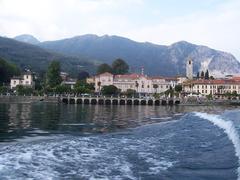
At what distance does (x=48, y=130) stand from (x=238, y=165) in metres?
24.2

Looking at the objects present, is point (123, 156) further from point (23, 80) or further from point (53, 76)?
point (23, 80)

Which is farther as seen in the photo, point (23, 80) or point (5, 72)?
point (23, 80)

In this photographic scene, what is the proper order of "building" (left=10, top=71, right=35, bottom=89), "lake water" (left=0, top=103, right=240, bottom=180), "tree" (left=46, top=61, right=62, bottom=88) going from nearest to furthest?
"lake water" (left=0, top=103, right=240, bottom=180) < "tree" (left=46, top=61, right=62, bottom=88) < "building" (left=10, top=71, right=35, bottom=89)

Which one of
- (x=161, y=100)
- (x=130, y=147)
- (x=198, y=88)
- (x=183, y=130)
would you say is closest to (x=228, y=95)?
(x=198, y=88)

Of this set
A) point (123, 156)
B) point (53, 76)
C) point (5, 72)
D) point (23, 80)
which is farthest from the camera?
point (23, 80)

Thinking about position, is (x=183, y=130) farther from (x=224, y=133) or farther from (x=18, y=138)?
(x=18, y=138)

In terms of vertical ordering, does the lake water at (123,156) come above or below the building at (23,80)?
below

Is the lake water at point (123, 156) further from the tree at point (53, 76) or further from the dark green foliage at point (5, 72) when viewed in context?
the dark green foliage at point (5, 72)

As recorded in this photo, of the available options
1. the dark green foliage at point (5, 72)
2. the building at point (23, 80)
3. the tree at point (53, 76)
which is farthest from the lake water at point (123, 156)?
the building at point (23, 80)

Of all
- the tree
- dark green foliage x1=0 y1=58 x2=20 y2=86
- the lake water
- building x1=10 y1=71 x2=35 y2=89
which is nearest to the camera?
the lake water

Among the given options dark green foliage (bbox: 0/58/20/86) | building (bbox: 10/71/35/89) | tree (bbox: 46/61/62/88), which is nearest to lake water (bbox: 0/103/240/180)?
tree (bbox: 46/61/62/88)

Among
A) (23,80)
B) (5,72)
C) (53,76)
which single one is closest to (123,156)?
(53,76)

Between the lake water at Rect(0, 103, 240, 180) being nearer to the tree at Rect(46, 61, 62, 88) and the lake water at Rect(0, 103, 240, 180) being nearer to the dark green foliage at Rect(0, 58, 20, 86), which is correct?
the tree at Rect(46, 61, 62, 88)

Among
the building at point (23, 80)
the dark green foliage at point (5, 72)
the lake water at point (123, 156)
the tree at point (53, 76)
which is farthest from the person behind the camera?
the building at point (23, 80)
